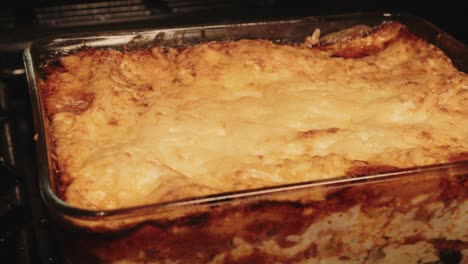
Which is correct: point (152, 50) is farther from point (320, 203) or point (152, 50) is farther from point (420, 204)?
point (420, 204)

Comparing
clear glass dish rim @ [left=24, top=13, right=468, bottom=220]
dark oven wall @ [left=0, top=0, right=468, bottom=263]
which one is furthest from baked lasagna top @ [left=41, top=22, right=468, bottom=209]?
dark oven wall @ [left=0, top=0, right=468, bottom=263]

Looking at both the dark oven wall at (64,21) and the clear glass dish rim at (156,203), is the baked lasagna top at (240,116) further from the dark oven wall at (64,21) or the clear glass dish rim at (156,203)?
the dark oven wall at (64,21)

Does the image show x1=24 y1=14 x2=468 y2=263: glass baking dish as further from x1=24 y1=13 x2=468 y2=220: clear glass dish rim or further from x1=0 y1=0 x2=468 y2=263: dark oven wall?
x1=0 y1=0 x2=468 y2=263: dark oven wall

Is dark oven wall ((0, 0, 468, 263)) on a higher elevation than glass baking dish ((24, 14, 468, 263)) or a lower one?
higher

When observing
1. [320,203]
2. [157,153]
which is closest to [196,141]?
[157,153]

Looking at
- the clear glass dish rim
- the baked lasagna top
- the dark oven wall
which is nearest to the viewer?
the clear glass dish rim

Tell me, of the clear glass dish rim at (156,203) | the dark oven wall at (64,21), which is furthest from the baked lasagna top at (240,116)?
the dark oven wall at (64,21)

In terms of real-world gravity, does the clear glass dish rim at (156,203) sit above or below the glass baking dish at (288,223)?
above
